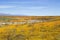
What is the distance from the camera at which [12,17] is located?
429 centimetres

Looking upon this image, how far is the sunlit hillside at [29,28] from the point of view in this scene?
4094mm

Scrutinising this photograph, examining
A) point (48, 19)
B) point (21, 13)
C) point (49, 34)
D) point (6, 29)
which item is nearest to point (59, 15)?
point (48, 19)

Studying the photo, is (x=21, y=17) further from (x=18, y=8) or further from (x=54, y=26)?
(x=54, y=26)

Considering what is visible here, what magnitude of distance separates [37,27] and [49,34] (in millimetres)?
376

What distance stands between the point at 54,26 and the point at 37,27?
0.46 m

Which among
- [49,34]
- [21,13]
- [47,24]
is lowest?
[49,34]

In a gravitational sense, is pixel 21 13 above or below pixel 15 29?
above

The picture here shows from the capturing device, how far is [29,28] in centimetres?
420

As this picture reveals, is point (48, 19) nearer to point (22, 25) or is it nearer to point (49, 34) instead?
point (49, 34)

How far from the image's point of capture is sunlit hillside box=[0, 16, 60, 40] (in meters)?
4.09

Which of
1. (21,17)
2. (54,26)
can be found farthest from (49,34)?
(21,17)

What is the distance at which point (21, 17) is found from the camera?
4.31 metres

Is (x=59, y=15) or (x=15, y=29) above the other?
(x=59, y=15)

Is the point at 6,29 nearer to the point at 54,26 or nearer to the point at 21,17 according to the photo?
the point at 21,17
